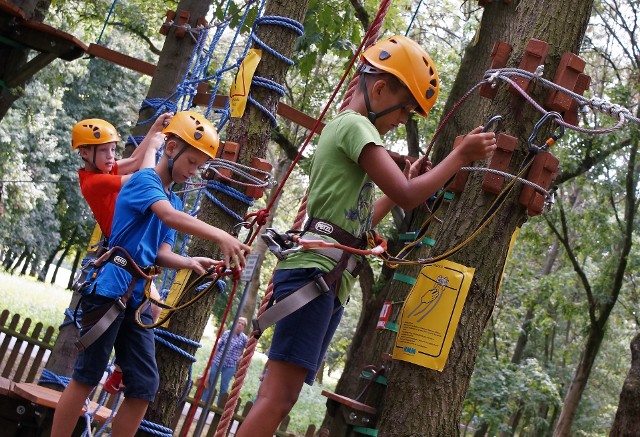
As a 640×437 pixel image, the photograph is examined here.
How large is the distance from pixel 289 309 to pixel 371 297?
803 centimetres

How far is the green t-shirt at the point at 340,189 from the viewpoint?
2969mm

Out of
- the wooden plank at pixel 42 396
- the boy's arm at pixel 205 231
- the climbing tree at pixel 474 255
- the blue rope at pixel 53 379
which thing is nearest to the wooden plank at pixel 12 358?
the blue rope at pixel 53 379

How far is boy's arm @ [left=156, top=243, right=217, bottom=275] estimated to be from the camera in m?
3.59

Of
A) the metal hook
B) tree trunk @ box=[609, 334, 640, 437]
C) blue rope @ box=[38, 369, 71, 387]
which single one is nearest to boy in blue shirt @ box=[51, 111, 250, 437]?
the metal hook

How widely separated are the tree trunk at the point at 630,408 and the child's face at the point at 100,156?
530 centimetres

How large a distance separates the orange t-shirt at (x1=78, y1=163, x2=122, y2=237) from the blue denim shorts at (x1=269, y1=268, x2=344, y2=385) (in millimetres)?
1952

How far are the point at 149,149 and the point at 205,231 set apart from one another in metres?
1.38

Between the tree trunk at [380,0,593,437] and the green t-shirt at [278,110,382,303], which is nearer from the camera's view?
the green t-shirt at [278,110,382,303]

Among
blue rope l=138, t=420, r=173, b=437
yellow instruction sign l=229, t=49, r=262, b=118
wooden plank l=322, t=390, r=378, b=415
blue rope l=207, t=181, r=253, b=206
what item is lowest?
blue rope l=138, t=420, r=173, b=437

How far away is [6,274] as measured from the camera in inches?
1629

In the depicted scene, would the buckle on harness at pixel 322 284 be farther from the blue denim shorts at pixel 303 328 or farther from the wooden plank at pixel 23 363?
the wooden plank at pixel 23 363

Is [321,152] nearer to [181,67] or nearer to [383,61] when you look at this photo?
[383,61]

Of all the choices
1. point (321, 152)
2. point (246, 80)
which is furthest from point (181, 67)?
point (321, 152)

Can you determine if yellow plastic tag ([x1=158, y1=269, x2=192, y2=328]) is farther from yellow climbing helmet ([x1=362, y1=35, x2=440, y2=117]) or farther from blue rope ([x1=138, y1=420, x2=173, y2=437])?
yellow climbing helmet ([x1=362, y1=35, x2=440, y2=117])
